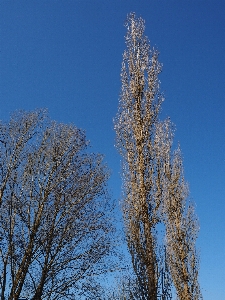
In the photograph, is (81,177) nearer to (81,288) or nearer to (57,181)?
(57,181)

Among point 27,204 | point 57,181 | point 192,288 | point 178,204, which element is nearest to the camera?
point 27,204

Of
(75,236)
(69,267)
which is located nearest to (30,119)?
(75,236)

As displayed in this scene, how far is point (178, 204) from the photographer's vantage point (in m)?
14.8

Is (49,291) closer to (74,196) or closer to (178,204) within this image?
(74,196)

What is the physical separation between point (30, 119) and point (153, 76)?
14.4 feet

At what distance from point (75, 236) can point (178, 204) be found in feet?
22.7

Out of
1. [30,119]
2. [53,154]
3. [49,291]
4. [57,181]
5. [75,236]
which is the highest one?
[30,119]

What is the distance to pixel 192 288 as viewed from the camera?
43.7 ft

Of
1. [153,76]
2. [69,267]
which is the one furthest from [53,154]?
[153,76]

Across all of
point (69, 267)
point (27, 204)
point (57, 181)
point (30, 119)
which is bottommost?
point (69, 267)

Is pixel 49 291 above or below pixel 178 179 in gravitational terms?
below

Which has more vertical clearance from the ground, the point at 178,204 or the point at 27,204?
the point at 178,204

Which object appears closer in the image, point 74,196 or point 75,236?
point 75,236

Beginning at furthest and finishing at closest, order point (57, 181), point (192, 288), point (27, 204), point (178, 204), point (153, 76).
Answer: point (178, 204), point (192, 288), point (153, 76), point (57, 181), point (27, 204)
